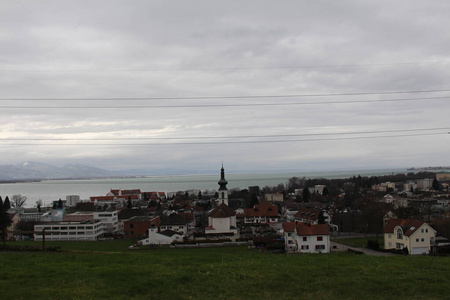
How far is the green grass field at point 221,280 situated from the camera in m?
9.15

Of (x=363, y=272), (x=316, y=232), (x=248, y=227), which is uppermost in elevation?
(x=363, y=272)

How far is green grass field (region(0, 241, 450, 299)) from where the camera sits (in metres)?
9.15

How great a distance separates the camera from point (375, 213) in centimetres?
4225

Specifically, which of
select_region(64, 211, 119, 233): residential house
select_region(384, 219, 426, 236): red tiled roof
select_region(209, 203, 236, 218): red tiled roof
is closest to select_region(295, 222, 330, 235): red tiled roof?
select_region(384, 219, 426, 236): red tiled roof

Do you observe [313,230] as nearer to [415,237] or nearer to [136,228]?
[415,237]

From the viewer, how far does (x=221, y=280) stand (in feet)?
34.2

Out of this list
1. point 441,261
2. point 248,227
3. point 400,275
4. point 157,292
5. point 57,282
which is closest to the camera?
point 157,292

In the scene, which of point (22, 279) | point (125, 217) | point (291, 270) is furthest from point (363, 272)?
point (125, 217)

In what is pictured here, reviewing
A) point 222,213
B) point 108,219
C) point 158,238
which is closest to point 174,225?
point 222,213

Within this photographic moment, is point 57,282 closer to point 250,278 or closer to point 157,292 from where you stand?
point 157,292

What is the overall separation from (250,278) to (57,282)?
18.2ft

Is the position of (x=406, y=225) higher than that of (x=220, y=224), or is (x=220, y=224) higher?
(x=406, y=225)

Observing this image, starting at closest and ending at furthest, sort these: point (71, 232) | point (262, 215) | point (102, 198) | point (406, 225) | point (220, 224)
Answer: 1. point (406, 225)
2. point (220, 224)
3. point (71, 232)
4. point (262, 215)
5. point (102, 198)

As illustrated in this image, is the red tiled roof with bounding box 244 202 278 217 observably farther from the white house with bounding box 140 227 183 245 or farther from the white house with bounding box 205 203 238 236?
the white house with bounding box 140 227 183 245
